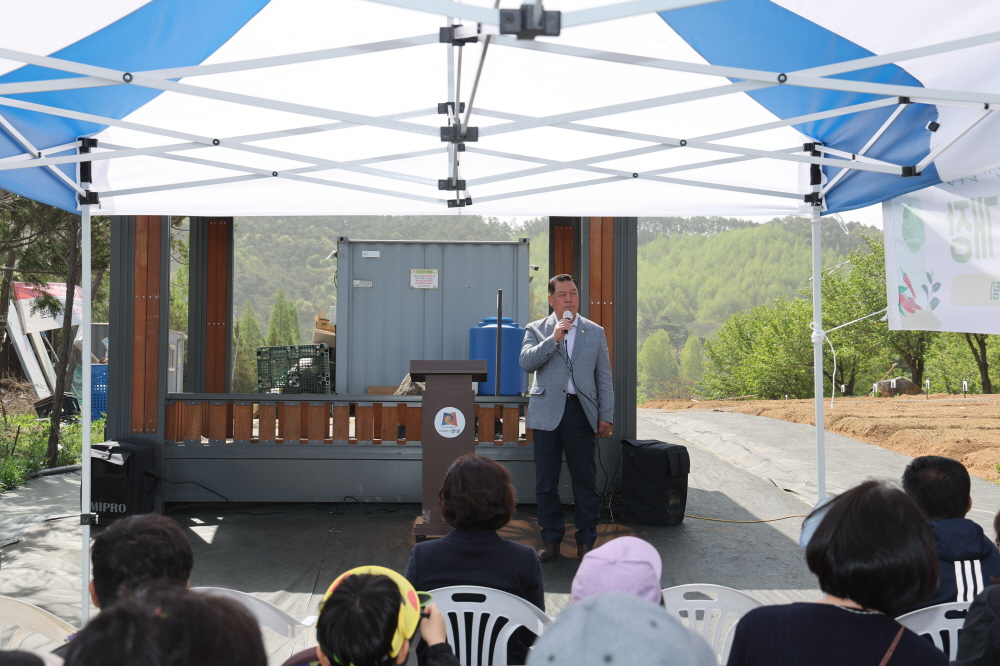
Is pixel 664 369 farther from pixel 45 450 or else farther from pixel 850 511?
pixel 850 511

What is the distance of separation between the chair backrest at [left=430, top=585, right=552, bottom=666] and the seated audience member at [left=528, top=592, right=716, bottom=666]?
1217mm

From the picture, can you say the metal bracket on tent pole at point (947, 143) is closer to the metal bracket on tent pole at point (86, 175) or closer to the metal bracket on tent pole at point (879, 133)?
the metal bracket on tent pole at point (879, 133)

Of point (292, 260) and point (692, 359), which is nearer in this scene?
point (292, 260)

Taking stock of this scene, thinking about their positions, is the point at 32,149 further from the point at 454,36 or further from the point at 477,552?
the point at 477,552

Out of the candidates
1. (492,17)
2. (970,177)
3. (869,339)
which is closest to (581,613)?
(492,17)

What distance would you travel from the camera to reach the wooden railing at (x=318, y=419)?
5.97 meters

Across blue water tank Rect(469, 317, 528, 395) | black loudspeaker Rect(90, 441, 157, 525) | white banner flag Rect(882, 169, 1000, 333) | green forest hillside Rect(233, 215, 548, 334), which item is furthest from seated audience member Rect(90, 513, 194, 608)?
green forest hillside Rect(233, 215, 548, 334)

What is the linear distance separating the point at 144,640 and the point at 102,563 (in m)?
0.86

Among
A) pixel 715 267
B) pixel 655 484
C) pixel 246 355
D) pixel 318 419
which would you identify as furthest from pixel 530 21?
pixel 715 267

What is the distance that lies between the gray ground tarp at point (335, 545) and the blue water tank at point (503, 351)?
1.10 m

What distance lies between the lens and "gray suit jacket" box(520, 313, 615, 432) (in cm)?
450

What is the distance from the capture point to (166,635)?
30.0 inches

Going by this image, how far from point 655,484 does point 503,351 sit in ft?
5.91

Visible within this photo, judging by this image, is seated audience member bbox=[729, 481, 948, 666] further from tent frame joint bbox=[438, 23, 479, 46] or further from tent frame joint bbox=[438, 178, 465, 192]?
tent frame joint bbox=[438, 178, 465, 192]
